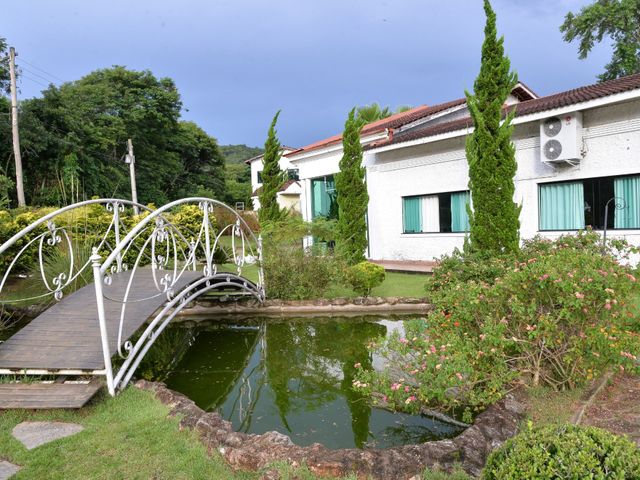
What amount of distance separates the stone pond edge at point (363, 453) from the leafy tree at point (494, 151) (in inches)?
289

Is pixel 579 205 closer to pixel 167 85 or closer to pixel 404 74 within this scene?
pixel 404 74

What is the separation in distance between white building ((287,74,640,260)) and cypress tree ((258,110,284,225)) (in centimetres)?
249

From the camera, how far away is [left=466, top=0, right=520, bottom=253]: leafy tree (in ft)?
33.1

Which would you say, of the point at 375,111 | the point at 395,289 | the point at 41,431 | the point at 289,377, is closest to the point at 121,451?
the point at 41,431

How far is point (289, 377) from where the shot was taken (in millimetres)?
5719

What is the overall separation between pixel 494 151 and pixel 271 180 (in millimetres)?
10128

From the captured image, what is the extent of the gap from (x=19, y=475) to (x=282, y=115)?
17.1m

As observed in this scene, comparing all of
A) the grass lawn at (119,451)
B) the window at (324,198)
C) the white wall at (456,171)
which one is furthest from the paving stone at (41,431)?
the window at (324,198)

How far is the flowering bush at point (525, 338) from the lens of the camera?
3.73m

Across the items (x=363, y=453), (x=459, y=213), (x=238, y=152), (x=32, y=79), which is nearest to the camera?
(x=363, y=453)

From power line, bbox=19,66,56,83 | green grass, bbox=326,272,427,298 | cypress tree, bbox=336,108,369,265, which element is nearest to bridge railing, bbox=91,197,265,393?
green grass, bbox=326,272,427,298

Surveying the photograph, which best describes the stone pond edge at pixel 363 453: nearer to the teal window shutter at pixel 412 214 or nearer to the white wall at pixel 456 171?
the white wall at pixel 456 171

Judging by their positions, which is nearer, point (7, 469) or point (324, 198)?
point (7, 469)

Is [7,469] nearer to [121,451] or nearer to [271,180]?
[121,451]
